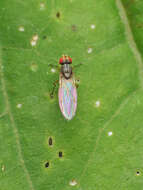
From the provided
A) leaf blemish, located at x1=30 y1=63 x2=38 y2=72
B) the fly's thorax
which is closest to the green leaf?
leaf blemish, located at x1=30 y1=63 x2=38 y2=72

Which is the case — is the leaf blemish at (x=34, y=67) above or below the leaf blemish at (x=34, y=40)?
below

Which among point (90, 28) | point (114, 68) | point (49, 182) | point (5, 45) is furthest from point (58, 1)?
point (49, 182)

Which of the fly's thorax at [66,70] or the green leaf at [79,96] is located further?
the fly's thorax at [66,70]

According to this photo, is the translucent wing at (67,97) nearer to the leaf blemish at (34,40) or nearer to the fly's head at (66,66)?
the fly's head at (66,66)

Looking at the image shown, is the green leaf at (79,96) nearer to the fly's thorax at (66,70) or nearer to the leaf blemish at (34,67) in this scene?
the leaf blemish at (34,67)

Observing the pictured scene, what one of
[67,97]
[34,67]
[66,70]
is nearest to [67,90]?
[67,97]

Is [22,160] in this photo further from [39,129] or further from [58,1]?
[58,1]

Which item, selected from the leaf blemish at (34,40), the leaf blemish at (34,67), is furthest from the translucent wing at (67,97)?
the leaf blemish at (34,40)

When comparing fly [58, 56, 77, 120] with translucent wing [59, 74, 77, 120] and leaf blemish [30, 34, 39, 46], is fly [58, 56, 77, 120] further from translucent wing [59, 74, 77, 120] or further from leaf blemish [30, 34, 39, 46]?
leaf blemish [30, 34, 39, 46]
